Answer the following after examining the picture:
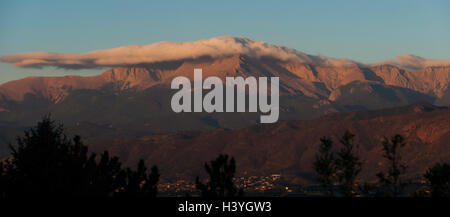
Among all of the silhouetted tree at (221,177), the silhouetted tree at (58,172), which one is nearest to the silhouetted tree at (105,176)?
the silhouetted tree at (58,172)

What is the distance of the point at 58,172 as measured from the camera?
7100 cm

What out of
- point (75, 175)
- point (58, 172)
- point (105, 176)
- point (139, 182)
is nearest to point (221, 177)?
point (139, 182)

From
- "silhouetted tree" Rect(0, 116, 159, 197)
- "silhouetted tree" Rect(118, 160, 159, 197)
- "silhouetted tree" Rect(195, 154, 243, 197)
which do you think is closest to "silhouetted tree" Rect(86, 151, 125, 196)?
"silhouetted tree" Rect(0, 116, 159, 197)

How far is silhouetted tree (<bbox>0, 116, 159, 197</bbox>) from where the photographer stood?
70.6m

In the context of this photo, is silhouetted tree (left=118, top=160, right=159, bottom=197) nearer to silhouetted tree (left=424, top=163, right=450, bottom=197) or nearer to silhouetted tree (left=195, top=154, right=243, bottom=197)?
silhouetted tree (left=195, top=154, right=243, bottom=197)

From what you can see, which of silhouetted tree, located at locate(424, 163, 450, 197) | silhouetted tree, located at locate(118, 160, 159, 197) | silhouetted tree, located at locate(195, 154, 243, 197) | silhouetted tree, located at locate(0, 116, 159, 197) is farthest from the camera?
silhouetted tree, located at locate(424, 163, 450, 197)

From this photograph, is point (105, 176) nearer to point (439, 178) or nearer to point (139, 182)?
point (139, 182)

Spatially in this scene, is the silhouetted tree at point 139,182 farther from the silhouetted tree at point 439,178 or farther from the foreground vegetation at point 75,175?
the silhouetted tree at point 439,178
